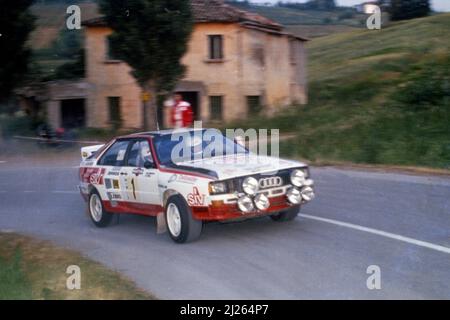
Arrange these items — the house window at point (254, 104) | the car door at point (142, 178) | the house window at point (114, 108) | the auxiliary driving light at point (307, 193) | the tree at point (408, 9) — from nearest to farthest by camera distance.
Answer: the auxiliary driving light at point (307, 193)
the car door at point (142, 178)
the house window at point (114, 108)
the house window at point (254, 104)
the tree at point (408, 9)

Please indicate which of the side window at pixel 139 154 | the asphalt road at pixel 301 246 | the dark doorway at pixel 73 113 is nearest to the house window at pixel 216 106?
the dark doorway at pixel 73 113

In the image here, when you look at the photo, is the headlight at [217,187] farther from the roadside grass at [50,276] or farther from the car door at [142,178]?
the roadside grass at [50,276]

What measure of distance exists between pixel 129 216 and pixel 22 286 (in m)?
4.45

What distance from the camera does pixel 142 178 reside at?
397 inches

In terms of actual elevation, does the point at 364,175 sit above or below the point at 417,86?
below

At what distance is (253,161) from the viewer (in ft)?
31.9

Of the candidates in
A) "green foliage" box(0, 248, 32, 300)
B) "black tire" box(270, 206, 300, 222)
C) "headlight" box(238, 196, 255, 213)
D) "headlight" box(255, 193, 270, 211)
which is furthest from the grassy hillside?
"green foliage" box(0, 248, 32, 300)

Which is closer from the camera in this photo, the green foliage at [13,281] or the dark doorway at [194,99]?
the green foliage at [13,281]

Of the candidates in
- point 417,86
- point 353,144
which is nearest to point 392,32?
point 417,86

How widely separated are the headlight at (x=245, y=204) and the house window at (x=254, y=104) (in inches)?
966

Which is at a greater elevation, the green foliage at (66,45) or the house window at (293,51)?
the green foliage at (66,45)

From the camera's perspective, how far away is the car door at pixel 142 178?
990cm

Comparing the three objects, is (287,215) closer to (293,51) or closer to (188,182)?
(188,182)
